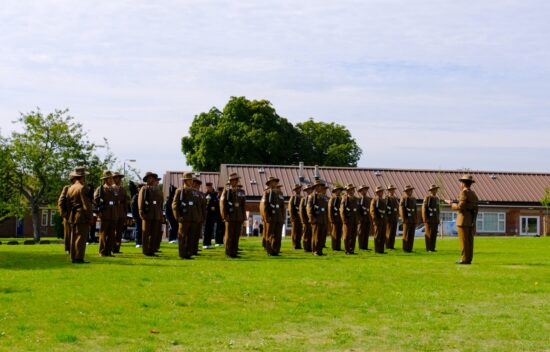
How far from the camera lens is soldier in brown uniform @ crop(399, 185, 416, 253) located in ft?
91.8

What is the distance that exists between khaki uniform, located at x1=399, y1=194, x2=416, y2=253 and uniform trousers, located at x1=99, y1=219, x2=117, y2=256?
32.5 ft

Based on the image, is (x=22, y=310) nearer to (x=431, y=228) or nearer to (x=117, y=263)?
(x=117, y=263)

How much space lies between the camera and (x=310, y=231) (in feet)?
90.1

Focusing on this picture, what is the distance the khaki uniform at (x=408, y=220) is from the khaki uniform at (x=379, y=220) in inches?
32.1

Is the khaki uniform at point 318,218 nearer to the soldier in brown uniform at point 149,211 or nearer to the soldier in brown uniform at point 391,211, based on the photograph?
the soldier in brown uniform at point 391,211

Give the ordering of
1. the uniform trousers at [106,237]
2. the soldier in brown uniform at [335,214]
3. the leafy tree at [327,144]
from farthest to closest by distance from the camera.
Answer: the leafy tree at [327,144] < the soldier in brown uniform at [335,214] < the uniform trousers at [106,237]

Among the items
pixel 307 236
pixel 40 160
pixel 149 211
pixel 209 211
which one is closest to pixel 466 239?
pixel 307 236

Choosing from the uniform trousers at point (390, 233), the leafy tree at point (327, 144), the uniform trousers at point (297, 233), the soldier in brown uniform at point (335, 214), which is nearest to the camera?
the soldier in brown uniform at point (335, 214)

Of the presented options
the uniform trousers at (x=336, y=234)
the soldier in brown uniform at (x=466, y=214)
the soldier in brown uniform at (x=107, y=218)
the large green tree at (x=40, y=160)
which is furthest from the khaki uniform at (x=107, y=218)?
the large green tree at (x=40, y=160)

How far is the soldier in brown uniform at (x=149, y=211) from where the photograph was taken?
22.6 m

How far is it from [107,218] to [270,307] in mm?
10768

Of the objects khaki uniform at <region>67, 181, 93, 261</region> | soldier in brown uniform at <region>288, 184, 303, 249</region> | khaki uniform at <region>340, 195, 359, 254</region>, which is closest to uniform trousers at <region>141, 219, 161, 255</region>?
khaki uniform at <region>67, 181, 93, 261</region>

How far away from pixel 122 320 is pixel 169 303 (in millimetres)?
1657

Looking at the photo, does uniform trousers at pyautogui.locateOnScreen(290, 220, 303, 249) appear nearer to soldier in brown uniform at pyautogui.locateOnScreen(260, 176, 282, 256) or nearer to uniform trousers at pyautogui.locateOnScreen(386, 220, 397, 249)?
uniform trousers at pyautogui.locateOnScreen(386, 220, 397, 249)
